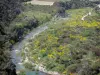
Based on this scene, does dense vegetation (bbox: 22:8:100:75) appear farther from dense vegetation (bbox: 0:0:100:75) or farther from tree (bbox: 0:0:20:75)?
tree (bbox: 0:0:20:75)

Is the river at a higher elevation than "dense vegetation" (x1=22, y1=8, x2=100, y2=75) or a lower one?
lower

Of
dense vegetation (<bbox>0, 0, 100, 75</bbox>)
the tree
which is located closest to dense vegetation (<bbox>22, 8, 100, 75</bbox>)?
dense vegetation (<bbox>0, 0, 100, 75</bbox>)

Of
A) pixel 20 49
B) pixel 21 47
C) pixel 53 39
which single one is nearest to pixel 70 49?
pixel 53 39

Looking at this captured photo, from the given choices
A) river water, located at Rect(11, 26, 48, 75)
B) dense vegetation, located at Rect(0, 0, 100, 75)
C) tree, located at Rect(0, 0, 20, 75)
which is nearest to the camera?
tree, located at Rect(0, 0, 20, 75)

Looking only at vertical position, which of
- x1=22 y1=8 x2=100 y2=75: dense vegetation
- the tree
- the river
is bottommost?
the river

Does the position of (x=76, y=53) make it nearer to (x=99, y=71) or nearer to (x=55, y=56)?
(x=55, y=56)

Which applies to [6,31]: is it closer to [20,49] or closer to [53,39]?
[20,49]

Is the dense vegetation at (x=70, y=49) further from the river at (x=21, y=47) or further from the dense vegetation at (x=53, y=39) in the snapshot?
the river at (x=21, y=47)

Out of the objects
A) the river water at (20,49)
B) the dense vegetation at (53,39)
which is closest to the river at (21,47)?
the river water at (20,49)

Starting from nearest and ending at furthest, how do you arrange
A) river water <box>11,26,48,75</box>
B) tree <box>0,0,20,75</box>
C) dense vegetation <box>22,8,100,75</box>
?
tree <box>0,0,20,75</box>, dense vegetation <box>22,8,100,75</box>, river water <box>11,26,48,75</box>
